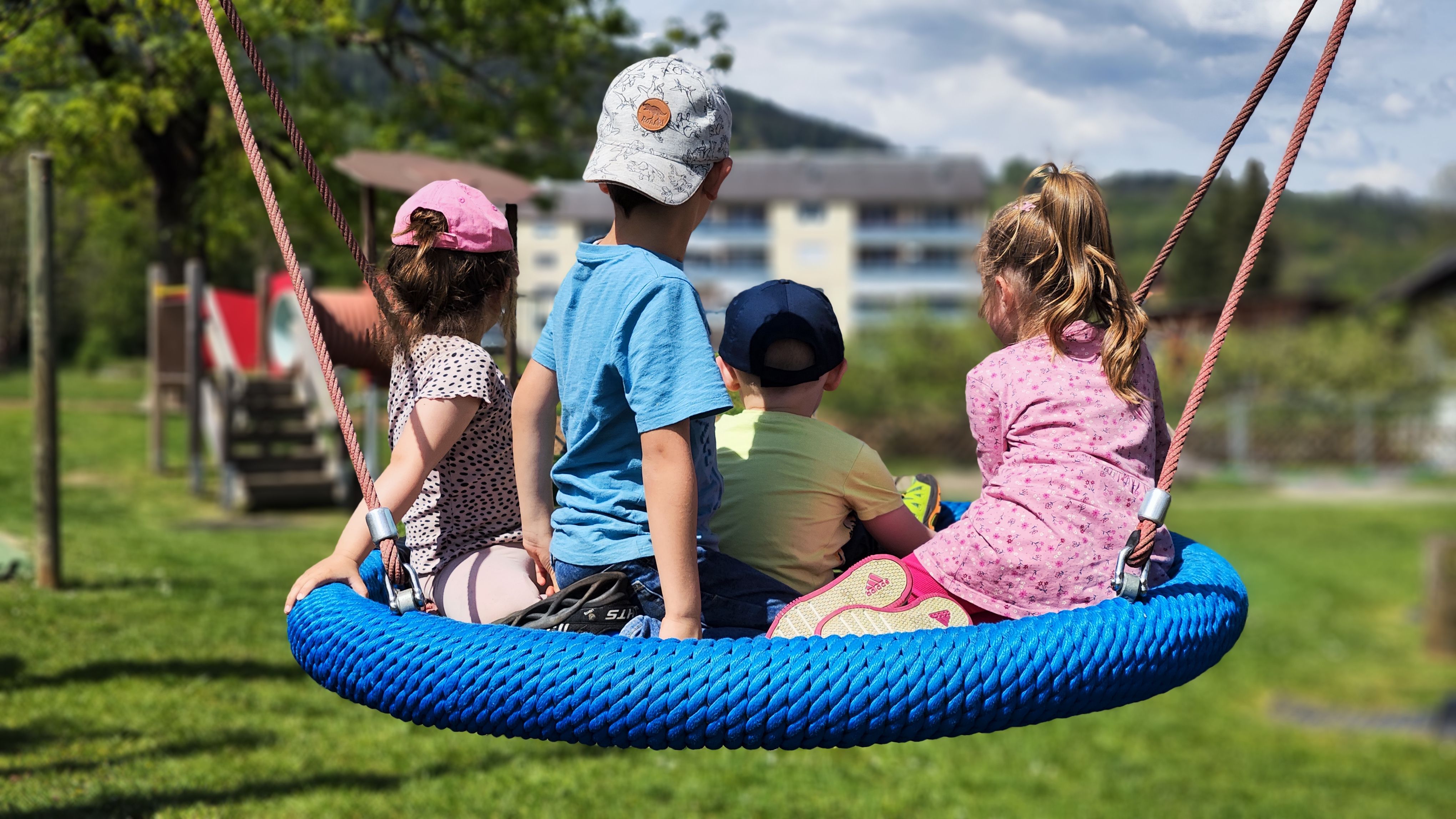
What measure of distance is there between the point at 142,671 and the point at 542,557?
11.9ft

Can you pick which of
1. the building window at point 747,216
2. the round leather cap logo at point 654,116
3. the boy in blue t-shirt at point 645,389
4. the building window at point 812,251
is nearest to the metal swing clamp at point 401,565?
the boy in blue t-shirt at point 645,389

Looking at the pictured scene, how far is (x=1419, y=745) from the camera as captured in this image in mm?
16531

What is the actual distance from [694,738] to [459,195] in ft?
3.42

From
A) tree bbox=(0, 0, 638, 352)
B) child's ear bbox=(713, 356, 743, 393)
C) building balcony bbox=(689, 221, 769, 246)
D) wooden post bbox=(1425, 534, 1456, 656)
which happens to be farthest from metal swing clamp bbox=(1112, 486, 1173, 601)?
building balcony bbox=(689, 221, 769, 246)

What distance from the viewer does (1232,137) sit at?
2088 mm

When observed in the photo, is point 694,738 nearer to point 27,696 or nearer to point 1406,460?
point 27,696

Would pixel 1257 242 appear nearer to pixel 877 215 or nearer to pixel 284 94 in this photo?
pixel 284 94

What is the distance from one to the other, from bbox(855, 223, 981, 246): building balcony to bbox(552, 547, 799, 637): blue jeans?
161 feet

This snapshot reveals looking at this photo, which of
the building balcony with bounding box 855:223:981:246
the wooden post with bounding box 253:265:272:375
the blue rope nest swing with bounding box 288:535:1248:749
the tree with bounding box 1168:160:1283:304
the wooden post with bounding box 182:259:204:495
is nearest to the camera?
the blue rope nest swing with bounding box 288:535:1248:749

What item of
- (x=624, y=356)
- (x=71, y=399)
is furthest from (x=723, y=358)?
(x=71, y=399)

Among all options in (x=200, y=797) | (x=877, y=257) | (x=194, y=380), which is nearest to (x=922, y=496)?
(x=200, y=797)

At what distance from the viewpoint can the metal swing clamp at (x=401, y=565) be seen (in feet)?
6.12

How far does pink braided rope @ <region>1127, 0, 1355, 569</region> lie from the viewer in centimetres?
190

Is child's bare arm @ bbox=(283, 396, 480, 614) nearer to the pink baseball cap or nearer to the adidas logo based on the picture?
the pink baseball cap
